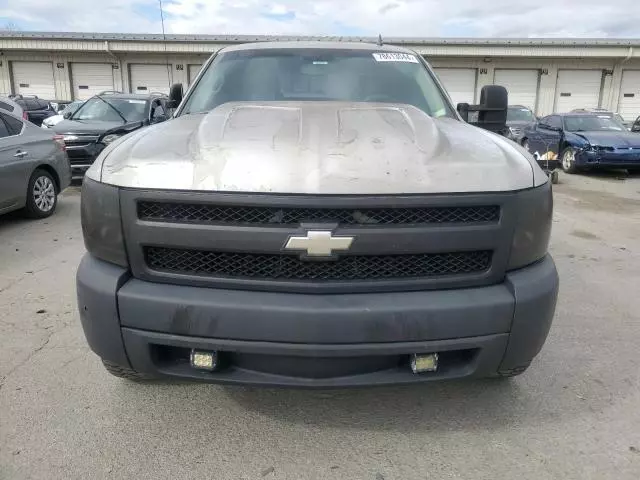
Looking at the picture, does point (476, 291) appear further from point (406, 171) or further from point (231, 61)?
point (231, 61)

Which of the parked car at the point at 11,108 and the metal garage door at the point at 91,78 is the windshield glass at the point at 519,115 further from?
the metal garage door at the point at 91,78

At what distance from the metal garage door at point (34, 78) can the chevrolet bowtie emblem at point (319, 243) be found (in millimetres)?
34454

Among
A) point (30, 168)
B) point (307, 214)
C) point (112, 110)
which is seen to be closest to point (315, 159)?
point (307, 214)

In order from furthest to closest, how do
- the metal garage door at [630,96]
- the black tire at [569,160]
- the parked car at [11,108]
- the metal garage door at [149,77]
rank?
the metal garage door at [630,96] → the metal garage door at [149,77] → the black tire at [569,160] → the parked car at [11,108]

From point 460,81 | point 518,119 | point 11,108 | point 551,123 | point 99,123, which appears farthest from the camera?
point 460,81

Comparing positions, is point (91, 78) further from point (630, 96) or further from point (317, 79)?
point (630, 96)

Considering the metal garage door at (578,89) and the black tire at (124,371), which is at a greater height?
the metal garage door at (578,89)

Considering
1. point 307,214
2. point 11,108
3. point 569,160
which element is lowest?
point 569,160

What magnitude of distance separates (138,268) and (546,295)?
70.6 inches

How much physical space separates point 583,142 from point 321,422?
12527 mm

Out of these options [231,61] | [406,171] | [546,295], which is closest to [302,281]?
[406,171]

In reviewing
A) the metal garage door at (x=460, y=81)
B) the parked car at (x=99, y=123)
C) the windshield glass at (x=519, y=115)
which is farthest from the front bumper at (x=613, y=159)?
the metal garage door at (x=460, y=81)

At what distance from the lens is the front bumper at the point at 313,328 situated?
2.16m

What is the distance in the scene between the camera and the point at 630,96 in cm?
3216
